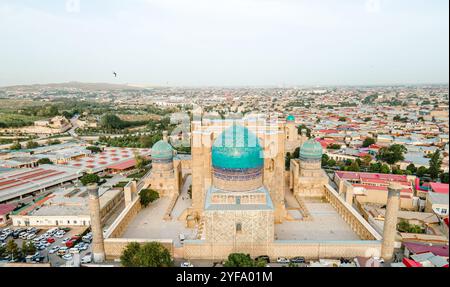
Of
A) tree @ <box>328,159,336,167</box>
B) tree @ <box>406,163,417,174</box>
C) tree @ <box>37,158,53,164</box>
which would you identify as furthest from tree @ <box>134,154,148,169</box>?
tree @ <box>406,163,417,174</box>

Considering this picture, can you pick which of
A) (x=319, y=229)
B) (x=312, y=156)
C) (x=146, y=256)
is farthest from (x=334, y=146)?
(x=146, y=256)

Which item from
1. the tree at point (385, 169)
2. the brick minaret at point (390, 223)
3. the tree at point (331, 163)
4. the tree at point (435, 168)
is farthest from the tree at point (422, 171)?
the brick minaret at point (390, 223)

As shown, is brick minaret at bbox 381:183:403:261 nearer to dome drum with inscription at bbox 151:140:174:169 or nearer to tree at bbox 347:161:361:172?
dome drum with inscription at bbox 151:140:174:169

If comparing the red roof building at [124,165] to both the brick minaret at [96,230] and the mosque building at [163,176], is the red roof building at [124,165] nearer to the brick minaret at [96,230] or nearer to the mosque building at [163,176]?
the mosque building at [163,176]

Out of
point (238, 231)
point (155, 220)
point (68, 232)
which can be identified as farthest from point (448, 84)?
point (68, 232)

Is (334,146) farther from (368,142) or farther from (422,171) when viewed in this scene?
(422,171)
